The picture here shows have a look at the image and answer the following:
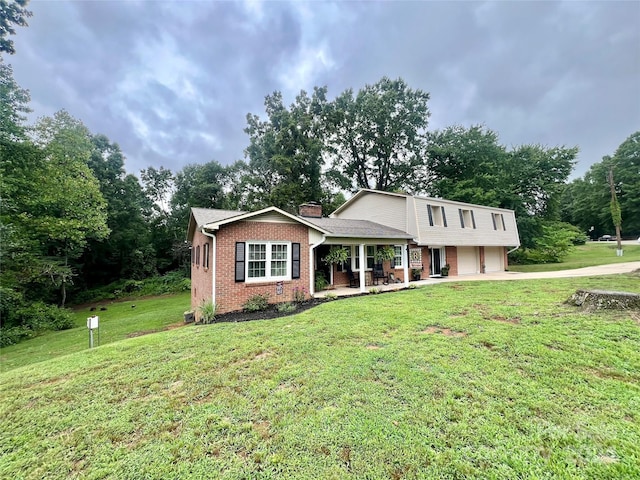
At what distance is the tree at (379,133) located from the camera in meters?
27.4

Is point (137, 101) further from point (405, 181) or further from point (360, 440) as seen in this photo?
point (405, 181)

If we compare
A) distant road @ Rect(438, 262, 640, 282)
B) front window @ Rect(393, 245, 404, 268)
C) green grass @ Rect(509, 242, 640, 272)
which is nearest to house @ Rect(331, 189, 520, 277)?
front window @ Rect(393, 245, 404, 268)

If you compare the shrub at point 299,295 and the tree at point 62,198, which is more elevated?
the tree at point 62,198

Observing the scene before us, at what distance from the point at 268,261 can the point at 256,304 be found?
1.60 metres

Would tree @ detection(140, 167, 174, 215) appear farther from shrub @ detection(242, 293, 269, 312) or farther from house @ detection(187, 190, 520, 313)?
shrub @ detection(242, 293, 269, 312)

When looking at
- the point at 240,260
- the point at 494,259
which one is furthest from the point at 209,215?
the point at 494,259

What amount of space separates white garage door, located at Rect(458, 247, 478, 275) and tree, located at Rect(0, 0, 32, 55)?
78.7 ft

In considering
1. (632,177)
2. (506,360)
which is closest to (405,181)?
(506,360)

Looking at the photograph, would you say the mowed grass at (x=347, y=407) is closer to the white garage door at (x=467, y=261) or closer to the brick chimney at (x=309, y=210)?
the brick chimney at (x=309, y=210)

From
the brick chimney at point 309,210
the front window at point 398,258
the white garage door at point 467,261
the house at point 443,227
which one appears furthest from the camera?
the white garage door at point 467,261

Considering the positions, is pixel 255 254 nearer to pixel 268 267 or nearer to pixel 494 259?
pixel 268 267

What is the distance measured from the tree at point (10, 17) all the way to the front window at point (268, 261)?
11808 millimetres

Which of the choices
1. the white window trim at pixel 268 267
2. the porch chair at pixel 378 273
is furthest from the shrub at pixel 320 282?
the porch chair at pixel 378 273

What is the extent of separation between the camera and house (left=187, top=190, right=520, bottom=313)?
9047 millimetres
